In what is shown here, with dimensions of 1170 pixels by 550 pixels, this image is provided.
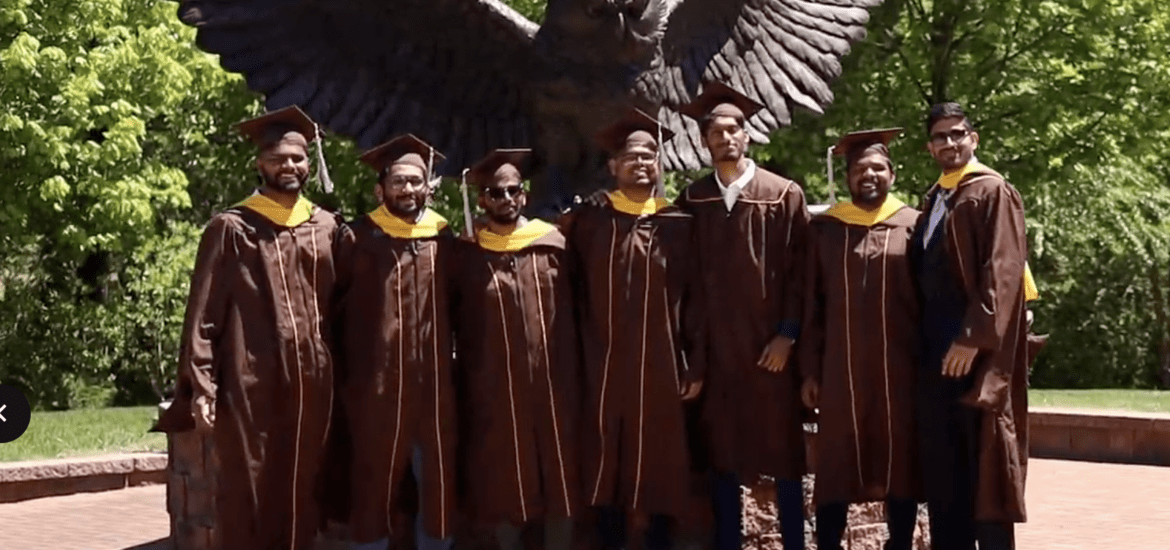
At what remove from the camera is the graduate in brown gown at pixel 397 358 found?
570 cm

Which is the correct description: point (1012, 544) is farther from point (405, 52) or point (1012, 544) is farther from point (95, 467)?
point (95, 467)

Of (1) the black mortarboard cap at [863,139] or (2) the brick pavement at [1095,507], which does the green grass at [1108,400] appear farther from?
(1) the black mortarboard cap at [863,139]

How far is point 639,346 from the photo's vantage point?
5.89 metres

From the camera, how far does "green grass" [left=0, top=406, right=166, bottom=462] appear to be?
35.8 ft

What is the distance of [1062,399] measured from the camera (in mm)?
13312

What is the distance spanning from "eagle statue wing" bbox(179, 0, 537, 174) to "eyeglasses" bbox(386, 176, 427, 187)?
4.26 feet

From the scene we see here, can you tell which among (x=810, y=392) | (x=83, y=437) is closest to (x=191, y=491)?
(x=810, y=392)

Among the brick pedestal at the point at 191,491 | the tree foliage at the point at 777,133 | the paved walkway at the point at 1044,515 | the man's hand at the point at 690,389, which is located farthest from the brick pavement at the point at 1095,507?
the tree foliage at the point at 777,133

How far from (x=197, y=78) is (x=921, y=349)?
13222 millimetres

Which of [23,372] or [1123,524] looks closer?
[1123,524]

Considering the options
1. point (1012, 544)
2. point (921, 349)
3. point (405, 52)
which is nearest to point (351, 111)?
point (405, 52)

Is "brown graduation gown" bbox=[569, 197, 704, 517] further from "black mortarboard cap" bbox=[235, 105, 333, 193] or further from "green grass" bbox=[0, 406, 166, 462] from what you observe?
"green grass" bbox=[0, 406, 166, 462]

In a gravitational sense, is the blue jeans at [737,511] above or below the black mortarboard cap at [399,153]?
below

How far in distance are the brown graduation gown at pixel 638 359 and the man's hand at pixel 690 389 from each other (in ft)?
0.07
